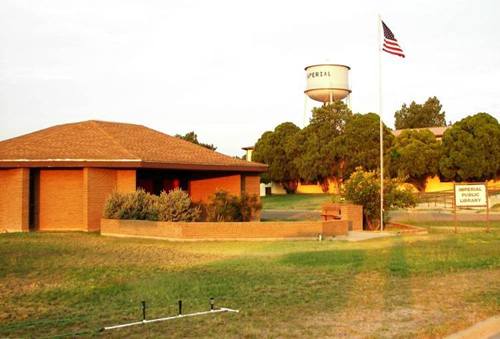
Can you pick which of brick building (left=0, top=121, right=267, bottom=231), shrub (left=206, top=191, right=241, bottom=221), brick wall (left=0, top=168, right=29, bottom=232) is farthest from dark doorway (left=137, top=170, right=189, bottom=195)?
shrub (left=206, top=191, right=241, bottom=221)

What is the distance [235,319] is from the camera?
9289 mm

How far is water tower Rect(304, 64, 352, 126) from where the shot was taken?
6712 cm

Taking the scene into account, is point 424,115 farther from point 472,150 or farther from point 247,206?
point 247,206

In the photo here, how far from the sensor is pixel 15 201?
87.7 feet

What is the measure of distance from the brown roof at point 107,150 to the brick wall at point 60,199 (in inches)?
38.1

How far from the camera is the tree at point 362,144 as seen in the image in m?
61.2

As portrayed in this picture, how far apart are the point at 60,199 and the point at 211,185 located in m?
8.85

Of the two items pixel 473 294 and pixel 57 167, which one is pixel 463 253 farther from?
pixel 57 167

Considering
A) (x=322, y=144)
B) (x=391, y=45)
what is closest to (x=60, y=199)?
(x=391, y=45)

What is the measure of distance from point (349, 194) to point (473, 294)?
16957 mm

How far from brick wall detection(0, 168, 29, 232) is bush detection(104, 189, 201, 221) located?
3988 millimetres

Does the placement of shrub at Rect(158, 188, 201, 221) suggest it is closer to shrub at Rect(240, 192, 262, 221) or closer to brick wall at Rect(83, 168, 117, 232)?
shrub at Rect(240, 192, 262, 221)

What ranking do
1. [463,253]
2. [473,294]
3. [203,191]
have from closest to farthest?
[473,294] < [463,253] < [203,191]

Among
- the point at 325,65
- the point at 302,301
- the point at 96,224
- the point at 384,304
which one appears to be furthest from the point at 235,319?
the point at 325,65
